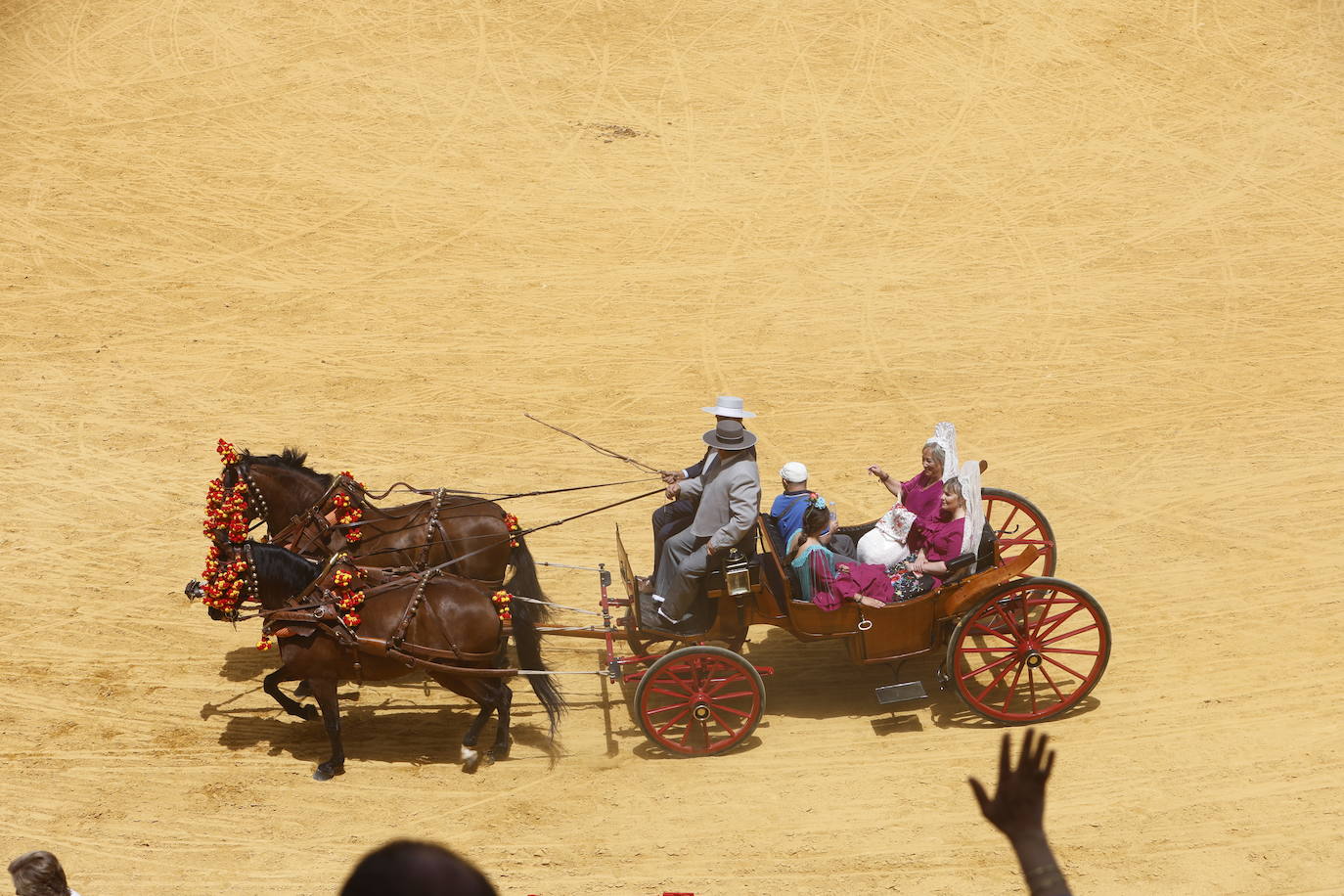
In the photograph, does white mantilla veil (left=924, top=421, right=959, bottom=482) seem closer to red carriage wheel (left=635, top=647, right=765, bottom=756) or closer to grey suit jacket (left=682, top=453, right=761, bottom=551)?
grey suit jacket (left=682, top=453, right=761, bottom=551)

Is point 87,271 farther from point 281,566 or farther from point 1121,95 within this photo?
point 1121,95

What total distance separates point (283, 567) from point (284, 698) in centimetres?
111

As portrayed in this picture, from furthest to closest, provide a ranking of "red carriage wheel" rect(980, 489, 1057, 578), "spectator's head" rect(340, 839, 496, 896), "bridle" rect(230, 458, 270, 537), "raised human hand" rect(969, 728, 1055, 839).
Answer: "red carriage wheel" rect(980, 489, 1057, 578)
"bridle" rect(230, 458, 270, 537)
"raised human hand" rect(969, 728, 1055, 839)
"spectator's head" rect(340, 839, 496, 896)

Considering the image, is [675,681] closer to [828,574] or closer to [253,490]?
[828,574]

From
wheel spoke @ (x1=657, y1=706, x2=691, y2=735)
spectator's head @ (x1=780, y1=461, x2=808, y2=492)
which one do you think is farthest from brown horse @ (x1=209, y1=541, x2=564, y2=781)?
spectator's head @ (x1=780, y1=461, x2=808, y2=492)

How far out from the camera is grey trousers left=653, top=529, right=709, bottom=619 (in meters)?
7.71

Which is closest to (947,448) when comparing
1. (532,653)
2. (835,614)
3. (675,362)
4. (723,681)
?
(835,614)

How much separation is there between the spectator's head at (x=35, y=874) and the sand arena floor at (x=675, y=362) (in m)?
2.44

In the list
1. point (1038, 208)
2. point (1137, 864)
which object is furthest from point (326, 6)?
point (1137, 864)

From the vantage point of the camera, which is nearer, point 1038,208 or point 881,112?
point 1038,208

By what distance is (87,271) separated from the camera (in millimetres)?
15000

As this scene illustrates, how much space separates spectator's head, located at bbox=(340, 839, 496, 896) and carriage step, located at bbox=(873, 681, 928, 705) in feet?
20.7

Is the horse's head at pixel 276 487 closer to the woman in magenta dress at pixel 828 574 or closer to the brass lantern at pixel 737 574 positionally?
the brass lantern at pixel 737 574

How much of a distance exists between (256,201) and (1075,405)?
446 inches
